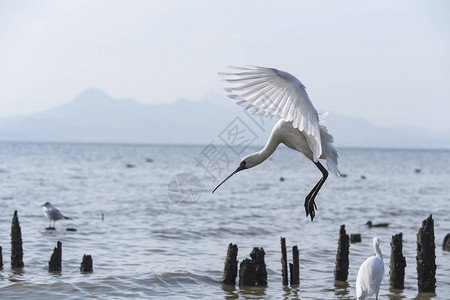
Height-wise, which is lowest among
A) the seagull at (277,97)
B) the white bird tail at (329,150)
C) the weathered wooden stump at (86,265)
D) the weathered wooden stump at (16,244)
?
the weathered wooden stump at (86,265)

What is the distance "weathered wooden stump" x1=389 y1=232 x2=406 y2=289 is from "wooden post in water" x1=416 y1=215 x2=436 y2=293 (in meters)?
0.43

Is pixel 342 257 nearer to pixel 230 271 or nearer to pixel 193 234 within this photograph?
pixel 230 271

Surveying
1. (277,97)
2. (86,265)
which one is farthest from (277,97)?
(86,265)

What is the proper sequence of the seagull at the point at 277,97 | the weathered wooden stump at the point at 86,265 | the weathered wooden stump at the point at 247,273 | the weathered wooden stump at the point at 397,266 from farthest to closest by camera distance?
the weathered wooden stump at the point at 86,265
the weathered wooden stump at the point at 247,273
the weathered wooden stump at the point at 397,266
the seagull at the point at 277,97

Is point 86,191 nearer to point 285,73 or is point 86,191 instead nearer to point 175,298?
point 175,298

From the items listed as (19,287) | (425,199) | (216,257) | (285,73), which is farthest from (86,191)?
(285,73)

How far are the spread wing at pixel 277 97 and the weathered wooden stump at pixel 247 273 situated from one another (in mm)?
4701

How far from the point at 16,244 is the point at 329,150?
743 cm

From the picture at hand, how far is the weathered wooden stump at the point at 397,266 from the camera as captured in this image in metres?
12.4

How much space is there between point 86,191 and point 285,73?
Answer: 28926 mm

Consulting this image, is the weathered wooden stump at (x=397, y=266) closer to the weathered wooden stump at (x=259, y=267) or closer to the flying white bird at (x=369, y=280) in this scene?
the flying white bird at (x=369, y=280)

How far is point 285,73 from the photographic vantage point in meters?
8.45

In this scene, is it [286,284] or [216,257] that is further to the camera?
[216,257]

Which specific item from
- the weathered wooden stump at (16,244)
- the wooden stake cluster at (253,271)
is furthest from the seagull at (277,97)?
the weathered wooden stump at (16,244)
